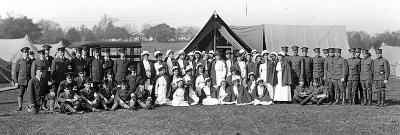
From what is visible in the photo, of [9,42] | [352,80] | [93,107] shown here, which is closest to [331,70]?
[352,80]

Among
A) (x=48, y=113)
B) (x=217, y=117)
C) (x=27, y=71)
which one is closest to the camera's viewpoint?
(x=217, y=117)

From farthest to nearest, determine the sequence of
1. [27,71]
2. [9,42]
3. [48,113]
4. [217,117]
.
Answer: [9,42] → [27,71] → [48,113] → [217,117]

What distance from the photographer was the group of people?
32.1 ft

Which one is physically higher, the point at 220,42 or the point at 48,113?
the point at 220,42

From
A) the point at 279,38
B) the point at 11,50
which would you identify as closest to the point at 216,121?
the point at 279,38

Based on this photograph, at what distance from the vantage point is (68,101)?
9.20 metres

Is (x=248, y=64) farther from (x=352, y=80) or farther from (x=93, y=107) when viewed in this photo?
(x=93, y=107)

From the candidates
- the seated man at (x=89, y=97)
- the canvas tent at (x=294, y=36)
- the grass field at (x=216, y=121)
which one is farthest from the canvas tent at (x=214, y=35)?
the seated man at (x=89, y=97)

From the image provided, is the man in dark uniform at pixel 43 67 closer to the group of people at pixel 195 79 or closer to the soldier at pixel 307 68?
the group of people at pixel 195 79

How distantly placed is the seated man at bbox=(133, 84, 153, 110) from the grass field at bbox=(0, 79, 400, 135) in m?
0.34

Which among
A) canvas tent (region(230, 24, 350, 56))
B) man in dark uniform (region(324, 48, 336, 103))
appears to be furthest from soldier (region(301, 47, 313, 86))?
canvas tent (region(230, 24, 350, 56))

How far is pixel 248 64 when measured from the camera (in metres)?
11.8

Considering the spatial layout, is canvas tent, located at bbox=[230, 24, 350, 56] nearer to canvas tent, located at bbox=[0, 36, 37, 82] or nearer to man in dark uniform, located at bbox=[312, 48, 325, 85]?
man in dark uniform, located at bbox=[312, 48, 325, 85]

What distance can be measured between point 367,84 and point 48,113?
7.81 m
